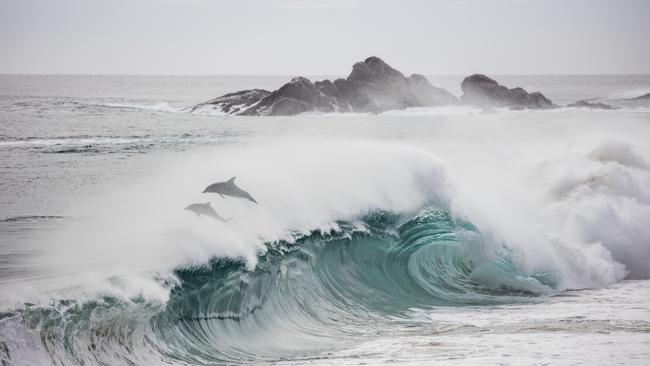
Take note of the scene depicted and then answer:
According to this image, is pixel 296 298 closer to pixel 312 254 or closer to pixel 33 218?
pixel 312 254

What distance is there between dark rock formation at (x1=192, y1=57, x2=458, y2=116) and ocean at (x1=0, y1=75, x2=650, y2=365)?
31.0m

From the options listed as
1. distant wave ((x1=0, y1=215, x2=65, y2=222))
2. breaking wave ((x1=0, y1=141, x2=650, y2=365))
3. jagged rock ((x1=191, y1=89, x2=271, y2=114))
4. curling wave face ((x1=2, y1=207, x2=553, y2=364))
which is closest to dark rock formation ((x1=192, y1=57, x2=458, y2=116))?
jagged rock ((x1=191, y1=89, x2=271, y2=114))

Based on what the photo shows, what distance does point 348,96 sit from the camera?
2306 inches

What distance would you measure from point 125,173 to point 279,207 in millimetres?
10753

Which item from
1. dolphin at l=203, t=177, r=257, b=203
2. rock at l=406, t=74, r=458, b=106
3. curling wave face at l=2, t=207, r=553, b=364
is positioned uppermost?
rock at l=406, t=74, r=458, b=106

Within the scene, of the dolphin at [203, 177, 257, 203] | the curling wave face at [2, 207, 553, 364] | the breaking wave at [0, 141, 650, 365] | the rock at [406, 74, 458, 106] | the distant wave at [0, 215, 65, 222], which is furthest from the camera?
the rock at [406, 74, 458, 106]

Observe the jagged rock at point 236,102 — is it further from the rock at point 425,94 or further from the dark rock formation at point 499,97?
the dark rock formation at point 499,97

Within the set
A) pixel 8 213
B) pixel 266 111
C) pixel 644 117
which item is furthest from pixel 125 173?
pixel 644 117

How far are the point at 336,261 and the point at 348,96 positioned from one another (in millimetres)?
46561

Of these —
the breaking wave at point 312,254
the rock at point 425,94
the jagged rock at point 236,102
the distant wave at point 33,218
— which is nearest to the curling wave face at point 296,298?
the breaking wave at point 312,254

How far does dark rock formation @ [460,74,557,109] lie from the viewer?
63.6m

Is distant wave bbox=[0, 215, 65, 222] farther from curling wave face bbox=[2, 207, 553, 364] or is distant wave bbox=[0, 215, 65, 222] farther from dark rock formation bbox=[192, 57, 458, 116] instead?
dark rock formation bbox=[192, 57, 458, 116]

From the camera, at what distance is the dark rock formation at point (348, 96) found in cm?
5388

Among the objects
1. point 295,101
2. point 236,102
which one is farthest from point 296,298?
point 236,102
